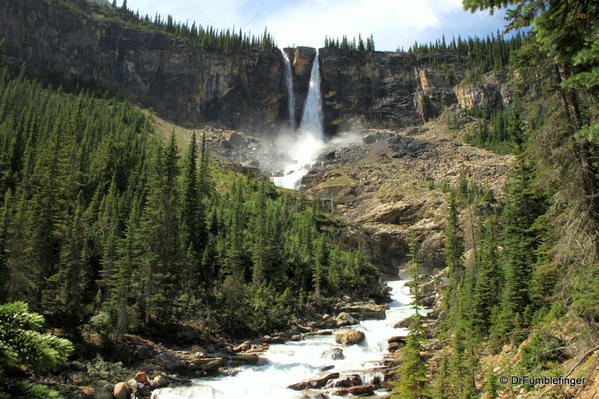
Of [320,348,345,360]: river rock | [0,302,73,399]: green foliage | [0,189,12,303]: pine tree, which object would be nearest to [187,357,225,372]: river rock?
[320,348,345,360]: river rock

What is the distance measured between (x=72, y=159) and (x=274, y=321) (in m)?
38.7

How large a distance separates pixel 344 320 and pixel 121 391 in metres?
31.3

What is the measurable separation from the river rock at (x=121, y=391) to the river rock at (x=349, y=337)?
21618mm

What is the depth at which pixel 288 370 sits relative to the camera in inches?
1265

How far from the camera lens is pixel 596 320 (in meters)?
12.0

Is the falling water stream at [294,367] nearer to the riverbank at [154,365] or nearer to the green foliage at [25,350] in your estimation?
the riverbank at [154,365]

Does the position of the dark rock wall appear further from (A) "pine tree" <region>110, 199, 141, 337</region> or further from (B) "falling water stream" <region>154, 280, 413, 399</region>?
(B) "falling water stream" <region>154, 280, 413, 399</region>

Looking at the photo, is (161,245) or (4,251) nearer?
(4,251)

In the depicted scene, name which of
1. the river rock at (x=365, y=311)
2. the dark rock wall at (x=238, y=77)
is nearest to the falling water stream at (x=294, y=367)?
the river rock at (x=365, y=311)

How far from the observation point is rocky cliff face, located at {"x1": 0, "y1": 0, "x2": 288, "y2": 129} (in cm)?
15938

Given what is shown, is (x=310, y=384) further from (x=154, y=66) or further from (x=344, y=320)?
(x=154, y=66)

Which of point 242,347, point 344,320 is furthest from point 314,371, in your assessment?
point 344,320

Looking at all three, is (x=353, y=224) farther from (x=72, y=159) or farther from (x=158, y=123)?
(x=158, y=123)

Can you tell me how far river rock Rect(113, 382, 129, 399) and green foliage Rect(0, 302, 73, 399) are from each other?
25.6 metres
